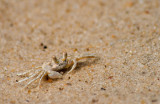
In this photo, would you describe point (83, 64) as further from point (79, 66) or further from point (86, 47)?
point (86, 47)

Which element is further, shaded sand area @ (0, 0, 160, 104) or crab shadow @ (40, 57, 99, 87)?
crab shadow @ (40, 57, 99, 87)

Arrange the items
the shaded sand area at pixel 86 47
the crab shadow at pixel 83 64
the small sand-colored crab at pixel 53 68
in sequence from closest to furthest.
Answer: the shaded sand area at pixel 86 47 → the small sand-colored crab at pixel 53 68 → the crab shadow at pixel 83 64

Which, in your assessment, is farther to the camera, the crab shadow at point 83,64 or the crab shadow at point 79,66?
the crab shadow at point 83,64

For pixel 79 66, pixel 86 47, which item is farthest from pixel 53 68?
pixel 86 47

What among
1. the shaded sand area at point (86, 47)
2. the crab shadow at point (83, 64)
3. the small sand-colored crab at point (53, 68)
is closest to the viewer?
the shaded sand area at point (86, 47)

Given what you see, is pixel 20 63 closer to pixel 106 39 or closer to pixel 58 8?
pixel 106 39

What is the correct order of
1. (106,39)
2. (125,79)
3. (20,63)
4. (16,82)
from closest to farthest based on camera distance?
(125,79)
(16,82)
(20,63)
(106,39)

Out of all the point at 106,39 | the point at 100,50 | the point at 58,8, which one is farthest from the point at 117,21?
the point at 58,8

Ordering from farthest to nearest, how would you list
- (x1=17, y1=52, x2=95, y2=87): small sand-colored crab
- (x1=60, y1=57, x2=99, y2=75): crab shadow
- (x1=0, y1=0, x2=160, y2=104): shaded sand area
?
(x1=60, y1=57, x2=99, y2=75): crab shadow < (x1=17, y1=52, x2=95, y2=87): small sand-colored crab < (x1=0, y1=0, x2=160, y2=104): shaded sand area
